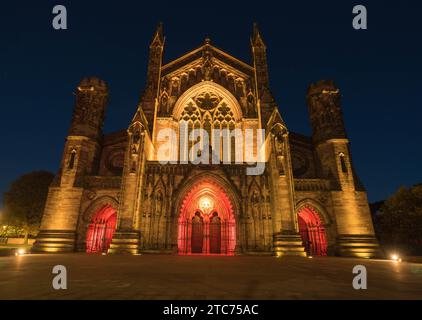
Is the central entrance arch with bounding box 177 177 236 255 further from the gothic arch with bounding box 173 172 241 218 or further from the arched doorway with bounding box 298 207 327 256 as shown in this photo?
the arched doorway with bounding box 298 207 327 256

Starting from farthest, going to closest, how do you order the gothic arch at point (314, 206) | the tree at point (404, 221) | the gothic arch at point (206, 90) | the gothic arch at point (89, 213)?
the tree at point (404, 221) → the gothic arch at point (206, 90) → the gothic arch at point (314, 206) → the gothic arch at point (89, 213)

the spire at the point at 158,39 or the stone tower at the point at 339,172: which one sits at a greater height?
the spire at the point at 158,39

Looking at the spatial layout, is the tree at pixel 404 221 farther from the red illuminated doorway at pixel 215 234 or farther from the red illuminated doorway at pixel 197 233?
the red illuminated doorway at pixel 197 233

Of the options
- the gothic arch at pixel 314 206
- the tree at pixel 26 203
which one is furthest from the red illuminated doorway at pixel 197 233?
the tree at pixel 26 203

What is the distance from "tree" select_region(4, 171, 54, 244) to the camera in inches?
1375

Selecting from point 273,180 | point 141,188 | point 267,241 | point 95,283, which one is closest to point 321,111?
point 273,180

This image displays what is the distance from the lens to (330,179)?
2280cm

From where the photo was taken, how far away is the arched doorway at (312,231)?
2221 centimetres

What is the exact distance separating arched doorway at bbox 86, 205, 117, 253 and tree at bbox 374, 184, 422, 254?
103 feet

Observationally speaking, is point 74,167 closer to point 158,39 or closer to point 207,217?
point 207,217

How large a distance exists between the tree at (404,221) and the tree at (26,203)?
46.6m

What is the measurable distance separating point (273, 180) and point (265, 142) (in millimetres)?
4449
